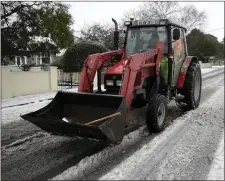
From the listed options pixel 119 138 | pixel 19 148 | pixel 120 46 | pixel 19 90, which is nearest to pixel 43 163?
pixel 19 148

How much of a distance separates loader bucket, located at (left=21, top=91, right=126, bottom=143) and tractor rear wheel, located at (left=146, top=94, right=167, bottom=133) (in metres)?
0.75

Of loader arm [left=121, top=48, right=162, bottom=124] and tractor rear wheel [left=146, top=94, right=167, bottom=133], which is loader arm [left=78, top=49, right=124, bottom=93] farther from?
tractor rear wheel [left=146, top=94, right=167, bottom=133]

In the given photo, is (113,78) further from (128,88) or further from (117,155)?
(117,155)

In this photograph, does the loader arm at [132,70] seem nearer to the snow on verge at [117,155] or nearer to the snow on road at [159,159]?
the snow on verge at [117,155]

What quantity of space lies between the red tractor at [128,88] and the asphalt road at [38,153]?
0.35 m

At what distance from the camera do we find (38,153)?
13.7 ft

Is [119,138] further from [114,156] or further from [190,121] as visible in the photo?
[190,121]

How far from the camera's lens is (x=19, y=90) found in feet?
32.6

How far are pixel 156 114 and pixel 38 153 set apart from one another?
6.90ft

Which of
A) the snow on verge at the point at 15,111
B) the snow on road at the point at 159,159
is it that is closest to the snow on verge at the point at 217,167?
the snow on road at the point at 159,159

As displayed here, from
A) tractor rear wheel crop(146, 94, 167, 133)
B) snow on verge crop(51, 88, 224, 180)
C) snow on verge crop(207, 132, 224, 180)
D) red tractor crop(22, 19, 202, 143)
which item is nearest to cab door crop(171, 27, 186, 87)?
red tractor crop(22, 19, 202, 143)

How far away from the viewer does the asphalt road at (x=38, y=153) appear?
354 centimetres

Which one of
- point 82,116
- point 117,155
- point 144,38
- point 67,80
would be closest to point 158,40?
point 144,38

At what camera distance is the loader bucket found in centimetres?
374
